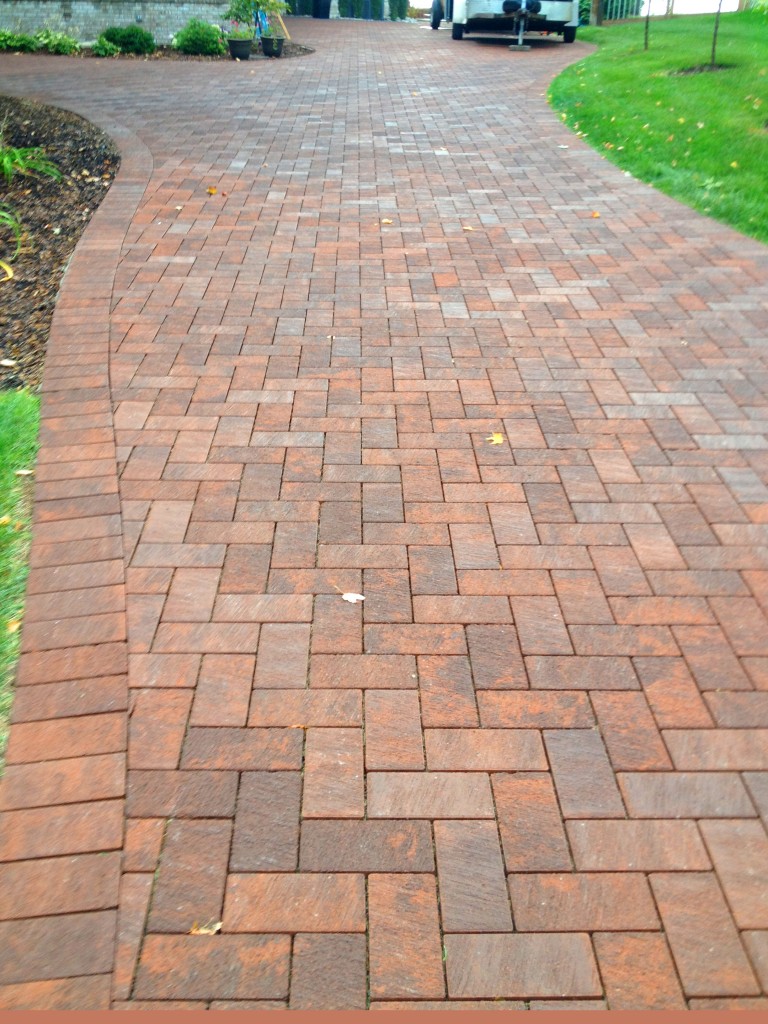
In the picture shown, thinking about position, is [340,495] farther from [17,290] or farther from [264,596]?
[17,290]

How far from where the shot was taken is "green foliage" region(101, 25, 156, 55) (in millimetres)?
15703

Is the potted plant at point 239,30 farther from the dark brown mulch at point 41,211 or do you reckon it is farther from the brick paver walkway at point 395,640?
the brick paver walkway at point 395,640

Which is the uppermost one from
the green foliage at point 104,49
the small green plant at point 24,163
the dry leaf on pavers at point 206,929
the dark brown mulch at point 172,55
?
the green foliage at point 104,49

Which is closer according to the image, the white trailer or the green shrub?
the green shrub

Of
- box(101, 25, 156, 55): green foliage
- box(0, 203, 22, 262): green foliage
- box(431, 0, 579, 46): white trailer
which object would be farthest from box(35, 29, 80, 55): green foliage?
box(0, 203, 22, 262): green foliage

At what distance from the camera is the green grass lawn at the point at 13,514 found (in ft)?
9.92

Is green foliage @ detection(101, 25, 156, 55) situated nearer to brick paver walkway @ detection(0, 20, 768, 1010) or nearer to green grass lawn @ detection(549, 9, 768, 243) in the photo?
green grass lawn @ detection(549, 9, 768, 243)

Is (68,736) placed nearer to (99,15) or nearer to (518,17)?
(99,15)

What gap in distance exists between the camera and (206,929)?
225 cm

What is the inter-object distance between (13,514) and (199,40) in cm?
1457

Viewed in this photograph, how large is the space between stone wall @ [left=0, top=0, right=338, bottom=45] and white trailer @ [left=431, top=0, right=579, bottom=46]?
462cm

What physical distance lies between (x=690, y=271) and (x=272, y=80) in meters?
9.58

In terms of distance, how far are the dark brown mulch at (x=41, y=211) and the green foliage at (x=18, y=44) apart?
19.0 ft

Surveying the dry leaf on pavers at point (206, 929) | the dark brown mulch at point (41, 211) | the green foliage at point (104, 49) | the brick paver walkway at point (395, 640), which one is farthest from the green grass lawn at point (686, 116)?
the green foliage at point (104, 49)
